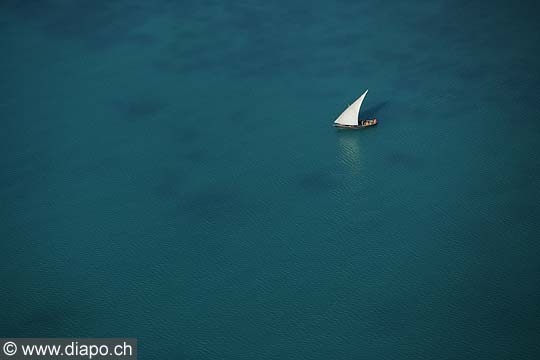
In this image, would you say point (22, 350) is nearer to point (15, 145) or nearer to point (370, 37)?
point (15, 145)

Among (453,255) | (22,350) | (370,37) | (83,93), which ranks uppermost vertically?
(370,37)

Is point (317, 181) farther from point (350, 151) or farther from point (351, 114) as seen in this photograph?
point (351, 114)

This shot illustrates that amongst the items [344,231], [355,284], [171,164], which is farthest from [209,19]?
[355,284]

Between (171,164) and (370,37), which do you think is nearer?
(171,164)

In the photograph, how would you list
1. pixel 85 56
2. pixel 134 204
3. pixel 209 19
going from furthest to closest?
pixel 209 19 < pixel 85 56 < pixel 134 204
